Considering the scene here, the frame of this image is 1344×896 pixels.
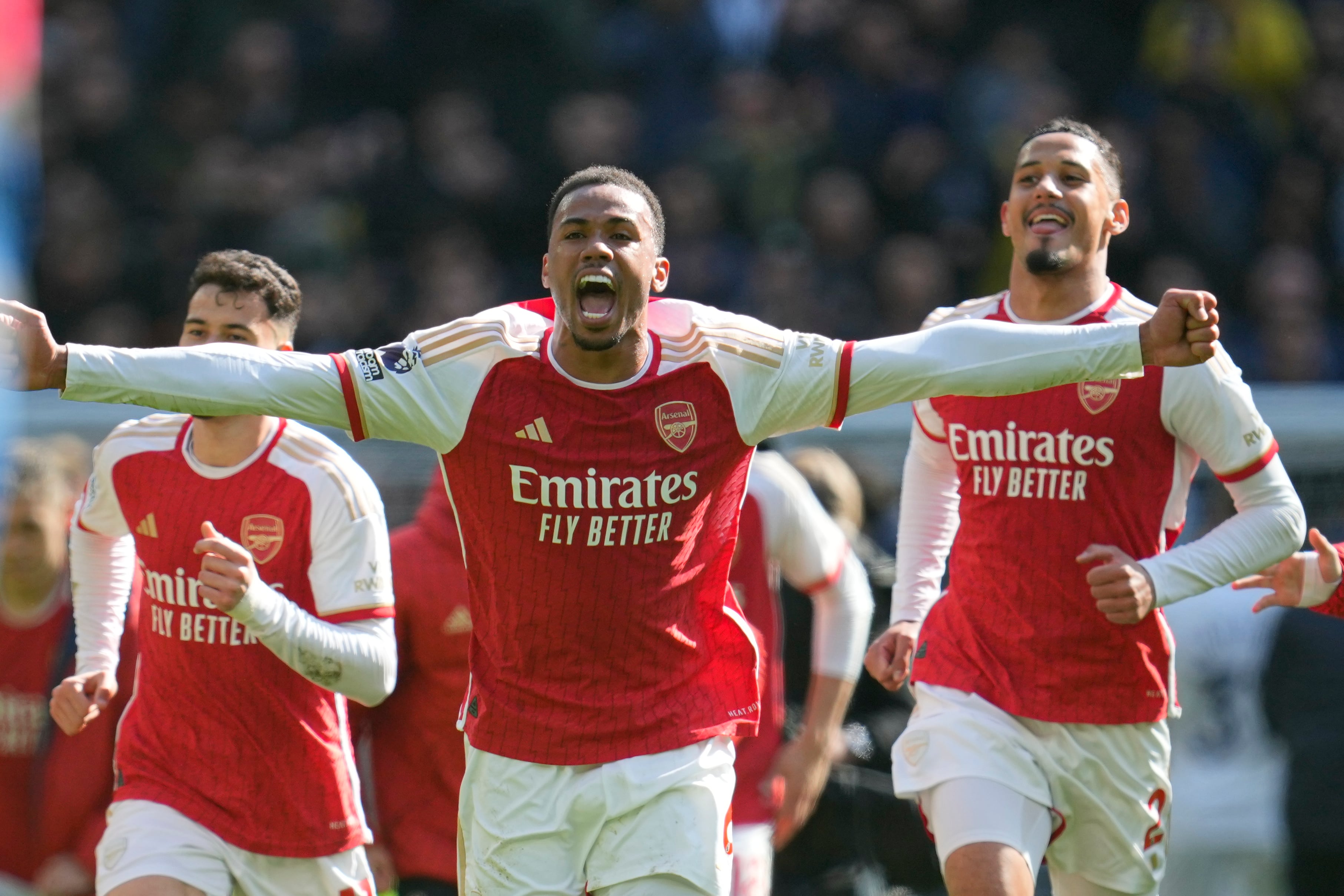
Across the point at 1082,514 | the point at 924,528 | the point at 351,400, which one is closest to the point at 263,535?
the point at 351,400

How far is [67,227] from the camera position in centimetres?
1200

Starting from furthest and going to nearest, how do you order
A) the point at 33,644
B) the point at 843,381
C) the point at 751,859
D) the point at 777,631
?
the point at 33,644 → the point at 777,631 → the point at 751,859 → the point at 843,381

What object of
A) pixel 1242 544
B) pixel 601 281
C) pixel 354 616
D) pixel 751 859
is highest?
pixel 601 281

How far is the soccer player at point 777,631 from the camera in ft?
20.3

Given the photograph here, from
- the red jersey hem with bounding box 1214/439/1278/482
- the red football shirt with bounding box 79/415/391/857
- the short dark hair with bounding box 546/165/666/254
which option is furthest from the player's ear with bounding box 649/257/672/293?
the red jersey hem with bounding box 1214/439/1278/482

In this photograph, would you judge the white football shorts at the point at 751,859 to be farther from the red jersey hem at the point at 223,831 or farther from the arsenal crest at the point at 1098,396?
the arsenal crest at the point at 1098,396

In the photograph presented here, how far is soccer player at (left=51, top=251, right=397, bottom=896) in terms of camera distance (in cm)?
503

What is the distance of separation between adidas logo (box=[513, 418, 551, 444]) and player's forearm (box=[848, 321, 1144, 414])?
30.2 inches

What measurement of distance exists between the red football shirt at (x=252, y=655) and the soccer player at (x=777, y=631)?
153cm

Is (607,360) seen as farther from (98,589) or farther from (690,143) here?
(690,143)

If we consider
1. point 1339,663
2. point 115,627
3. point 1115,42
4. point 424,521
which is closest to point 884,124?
point 1115,42

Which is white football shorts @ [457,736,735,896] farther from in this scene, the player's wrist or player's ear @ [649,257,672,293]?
the player's wrist

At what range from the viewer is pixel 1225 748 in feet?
24.9

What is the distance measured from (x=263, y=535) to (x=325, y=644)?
0.48 metres
